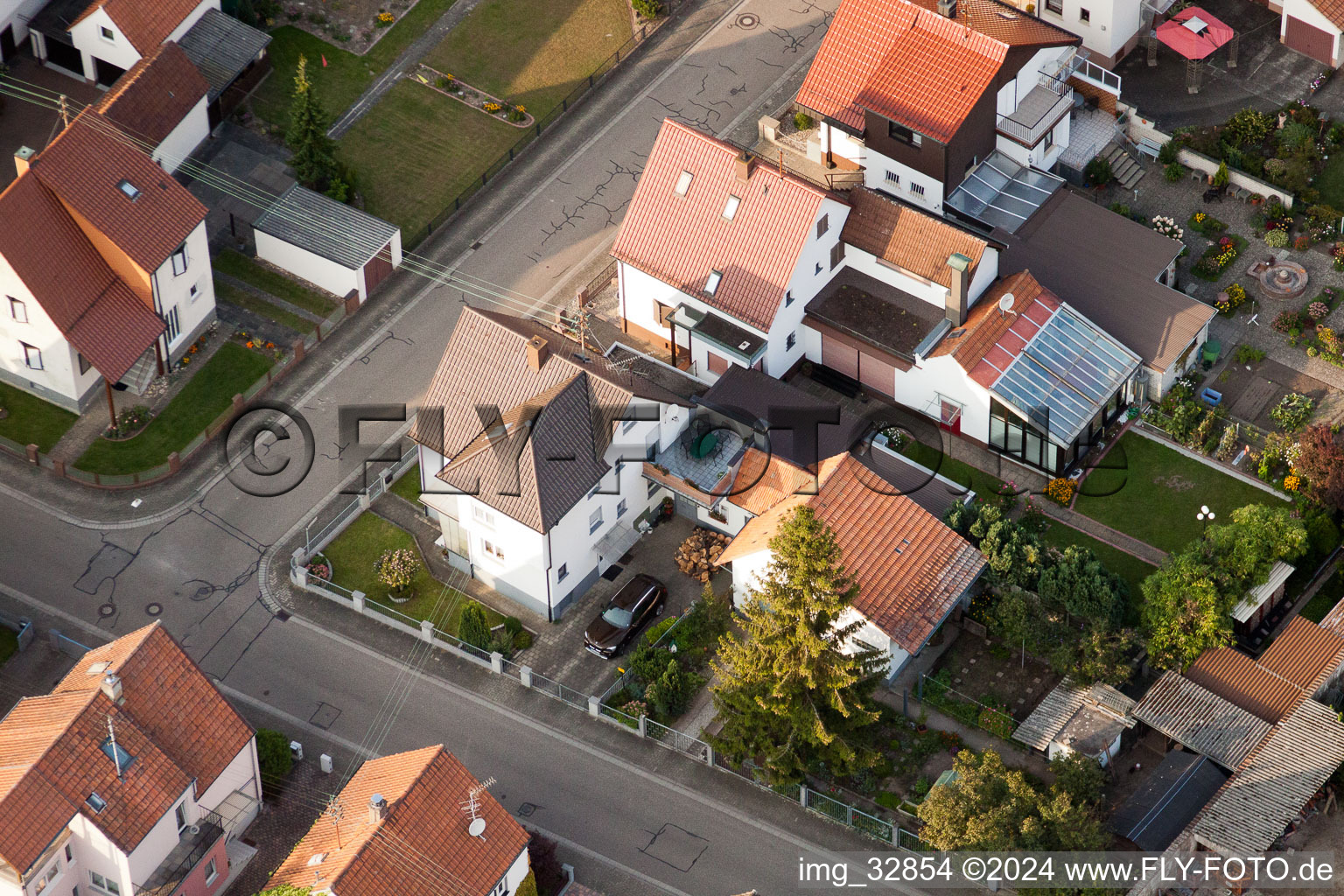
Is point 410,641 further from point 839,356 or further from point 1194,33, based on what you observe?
point 1194,33

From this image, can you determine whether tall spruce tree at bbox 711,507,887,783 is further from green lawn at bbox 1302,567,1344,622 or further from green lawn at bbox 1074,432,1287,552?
green lawn at bbox 1302,567,1344,622

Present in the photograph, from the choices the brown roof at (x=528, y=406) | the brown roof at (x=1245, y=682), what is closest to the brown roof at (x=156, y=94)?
the brown roof at (x=528, y=406)

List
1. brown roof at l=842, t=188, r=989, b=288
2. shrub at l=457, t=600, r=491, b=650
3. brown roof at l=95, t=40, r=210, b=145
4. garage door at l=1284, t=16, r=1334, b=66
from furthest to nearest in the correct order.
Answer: garage door at l=1284, t=16, r=1334, b=66
brown roof at l=95, t=40, r=210, b=145
brown roof at l=842, t=188, r=989, b=288
shrub at l=457, t=600, r=491, b=650

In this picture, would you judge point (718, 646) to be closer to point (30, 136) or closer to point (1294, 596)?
point (1294, 596)

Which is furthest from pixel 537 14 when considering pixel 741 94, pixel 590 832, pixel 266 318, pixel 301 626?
pixel 590 832

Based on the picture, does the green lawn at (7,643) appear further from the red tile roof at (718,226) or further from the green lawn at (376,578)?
the red tile roof at (718,226)

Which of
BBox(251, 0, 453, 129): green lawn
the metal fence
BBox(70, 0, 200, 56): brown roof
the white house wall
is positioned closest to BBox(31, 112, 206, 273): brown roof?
the white house wall

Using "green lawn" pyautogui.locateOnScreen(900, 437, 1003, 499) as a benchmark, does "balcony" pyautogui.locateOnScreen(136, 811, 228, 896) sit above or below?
below

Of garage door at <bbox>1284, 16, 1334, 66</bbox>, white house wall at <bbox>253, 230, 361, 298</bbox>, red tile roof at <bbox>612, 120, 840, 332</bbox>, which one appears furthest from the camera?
garage door at <bbox>1284, 16, 1334, 66</bbox>
